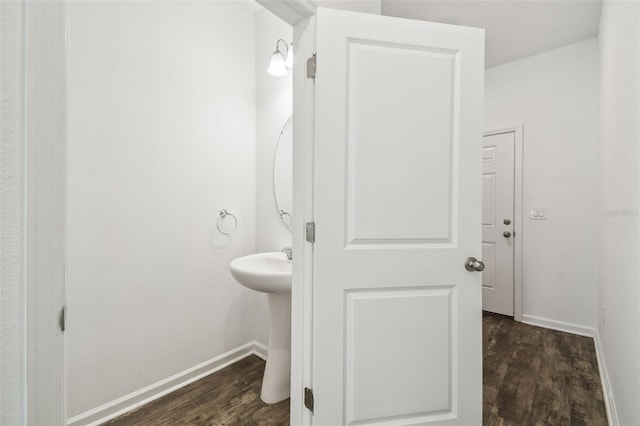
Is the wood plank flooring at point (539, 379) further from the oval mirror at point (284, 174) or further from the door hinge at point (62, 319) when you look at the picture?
the door hinge at point (62, 319)

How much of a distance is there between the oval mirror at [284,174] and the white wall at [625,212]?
1701 millimetres

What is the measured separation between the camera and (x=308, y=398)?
4.27ft

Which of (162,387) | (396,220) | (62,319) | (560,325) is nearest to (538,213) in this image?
(560,325)

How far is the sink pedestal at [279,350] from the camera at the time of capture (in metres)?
Answer: 1.74

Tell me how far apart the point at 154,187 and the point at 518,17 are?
2.99 meters

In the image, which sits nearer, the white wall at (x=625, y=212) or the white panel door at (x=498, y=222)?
the white wall at (x=625, y=212)

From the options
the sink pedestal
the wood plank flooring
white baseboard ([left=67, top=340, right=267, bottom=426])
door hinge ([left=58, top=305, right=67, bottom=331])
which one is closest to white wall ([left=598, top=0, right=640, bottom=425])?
the wood plank flooring

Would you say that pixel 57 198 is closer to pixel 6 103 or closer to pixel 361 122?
pixel 6 103

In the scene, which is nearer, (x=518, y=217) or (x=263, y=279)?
(x=263, y=279)

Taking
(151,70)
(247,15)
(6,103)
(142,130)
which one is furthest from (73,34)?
(6,103)

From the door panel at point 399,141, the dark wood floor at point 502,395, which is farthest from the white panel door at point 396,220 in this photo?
the dark wood floor at point 502,395

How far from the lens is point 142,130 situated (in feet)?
5.55

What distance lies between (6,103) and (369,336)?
51.0 inches

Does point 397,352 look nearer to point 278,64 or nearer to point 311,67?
point 311,67
